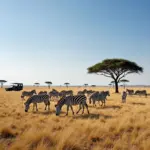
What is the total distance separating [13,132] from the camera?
9500mm

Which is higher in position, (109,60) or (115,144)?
(109,60)

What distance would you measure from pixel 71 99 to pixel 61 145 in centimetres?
827

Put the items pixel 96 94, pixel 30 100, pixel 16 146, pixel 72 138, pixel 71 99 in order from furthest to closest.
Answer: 1. pixel 96 94
2. pixel 30 100
3. pixel 71 99
4. pixel 72 138
5. pixel 16 146

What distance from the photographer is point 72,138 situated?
27.0 ft

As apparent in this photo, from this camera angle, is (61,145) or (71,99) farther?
(71,99)

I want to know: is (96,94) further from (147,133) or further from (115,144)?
(115,144)

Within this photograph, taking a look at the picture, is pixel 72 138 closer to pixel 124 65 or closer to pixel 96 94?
pixel 96 94

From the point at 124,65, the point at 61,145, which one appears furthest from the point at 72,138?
the point at 124,65

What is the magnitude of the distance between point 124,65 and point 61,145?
4271cm

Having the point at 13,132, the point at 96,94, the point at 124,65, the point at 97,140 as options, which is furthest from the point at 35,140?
the point at 124,65

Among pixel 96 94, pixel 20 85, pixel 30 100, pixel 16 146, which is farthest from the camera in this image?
pixel 20 85

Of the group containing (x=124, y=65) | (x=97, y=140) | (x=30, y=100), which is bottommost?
(x=97, y=140)

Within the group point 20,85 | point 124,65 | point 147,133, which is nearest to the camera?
point 147,133

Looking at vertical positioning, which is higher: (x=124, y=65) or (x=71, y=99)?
(x=124, y=65)
